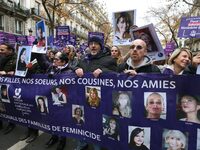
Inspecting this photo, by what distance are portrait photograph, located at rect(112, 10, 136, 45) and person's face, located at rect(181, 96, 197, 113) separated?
2740 mm

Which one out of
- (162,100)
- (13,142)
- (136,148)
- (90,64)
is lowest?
(13,142)

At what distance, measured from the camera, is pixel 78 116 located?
177 inches

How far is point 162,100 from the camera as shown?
3535 millimetres

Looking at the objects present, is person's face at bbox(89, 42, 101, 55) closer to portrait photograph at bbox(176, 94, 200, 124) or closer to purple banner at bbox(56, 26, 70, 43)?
portrait photograph at bbox(176, 94, 200, 124)

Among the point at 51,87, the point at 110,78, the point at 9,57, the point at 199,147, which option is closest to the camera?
the point at 199,147

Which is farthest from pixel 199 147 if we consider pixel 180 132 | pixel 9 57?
pixel 9 57

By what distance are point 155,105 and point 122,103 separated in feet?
1.55

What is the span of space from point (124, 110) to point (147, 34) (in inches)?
48.8

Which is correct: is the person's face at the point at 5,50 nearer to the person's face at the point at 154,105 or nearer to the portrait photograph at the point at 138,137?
the portrait photograph at the point at 138,137

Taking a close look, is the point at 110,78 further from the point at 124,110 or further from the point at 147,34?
the point at 147,34

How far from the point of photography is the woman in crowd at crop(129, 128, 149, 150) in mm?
3690

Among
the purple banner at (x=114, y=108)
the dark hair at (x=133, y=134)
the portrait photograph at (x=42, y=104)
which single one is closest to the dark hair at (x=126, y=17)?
the purple banner at (x=114, y=108)

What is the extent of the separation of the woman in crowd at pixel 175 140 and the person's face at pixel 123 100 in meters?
0.62

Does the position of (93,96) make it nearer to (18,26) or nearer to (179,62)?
(179,62)
